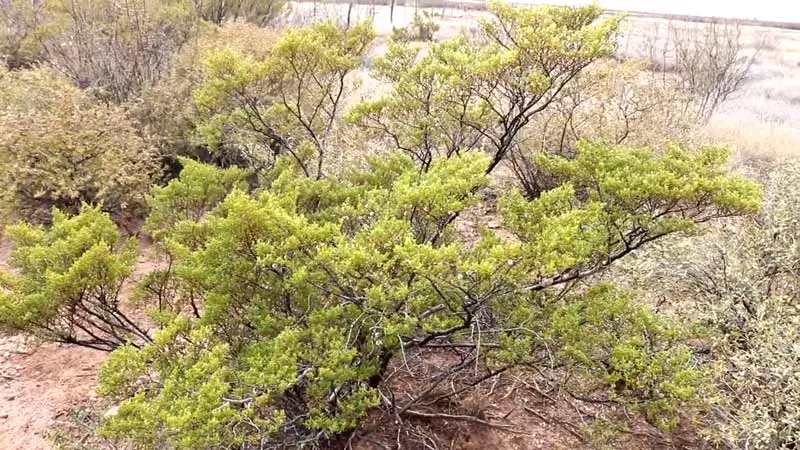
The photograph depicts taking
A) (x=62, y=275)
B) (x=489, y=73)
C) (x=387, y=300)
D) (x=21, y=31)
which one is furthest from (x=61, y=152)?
(x=21, y=31)

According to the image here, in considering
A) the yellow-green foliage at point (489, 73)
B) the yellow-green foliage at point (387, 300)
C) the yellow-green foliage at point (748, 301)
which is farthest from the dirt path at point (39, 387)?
the yellow-green foliage at point (748, 301)

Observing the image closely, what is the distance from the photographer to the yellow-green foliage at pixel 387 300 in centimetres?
509

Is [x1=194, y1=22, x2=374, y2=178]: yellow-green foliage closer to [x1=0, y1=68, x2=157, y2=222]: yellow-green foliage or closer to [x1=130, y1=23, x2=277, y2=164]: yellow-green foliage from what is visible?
[x1=0, y1=68, x2=157, y2=222]: yellow-green foliage

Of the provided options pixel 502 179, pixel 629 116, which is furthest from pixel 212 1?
pixel 629 116

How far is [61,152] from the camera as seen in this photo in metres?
11.4

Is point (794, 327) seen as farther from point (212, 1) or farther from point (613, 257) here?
point (212, 1)

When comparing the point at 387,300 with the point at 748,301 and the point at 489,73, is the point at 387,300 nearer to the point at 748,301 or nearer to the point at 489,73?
the point at 489,73

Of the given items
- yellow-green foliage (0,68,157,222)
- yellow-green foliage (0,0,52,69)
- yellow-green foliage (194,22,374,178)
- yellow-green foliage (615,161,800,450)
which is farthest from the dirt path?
yellow-green foliage (0,0,52,69)

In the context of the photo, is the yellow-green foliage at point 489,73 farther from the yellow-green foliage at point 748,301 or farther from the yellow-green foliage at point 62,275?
the yellow-green foliage at point 62,275

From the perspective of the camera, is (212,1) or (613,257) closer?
(613,257)

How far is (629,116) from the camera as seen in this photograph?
42.3 ft

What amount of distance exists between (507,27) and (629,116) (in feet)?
22.7

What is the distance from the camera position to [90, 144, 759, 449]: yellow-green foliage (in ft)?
16.7

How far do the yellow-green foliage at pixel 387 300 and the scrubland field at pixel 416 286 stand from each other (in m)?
0.03
